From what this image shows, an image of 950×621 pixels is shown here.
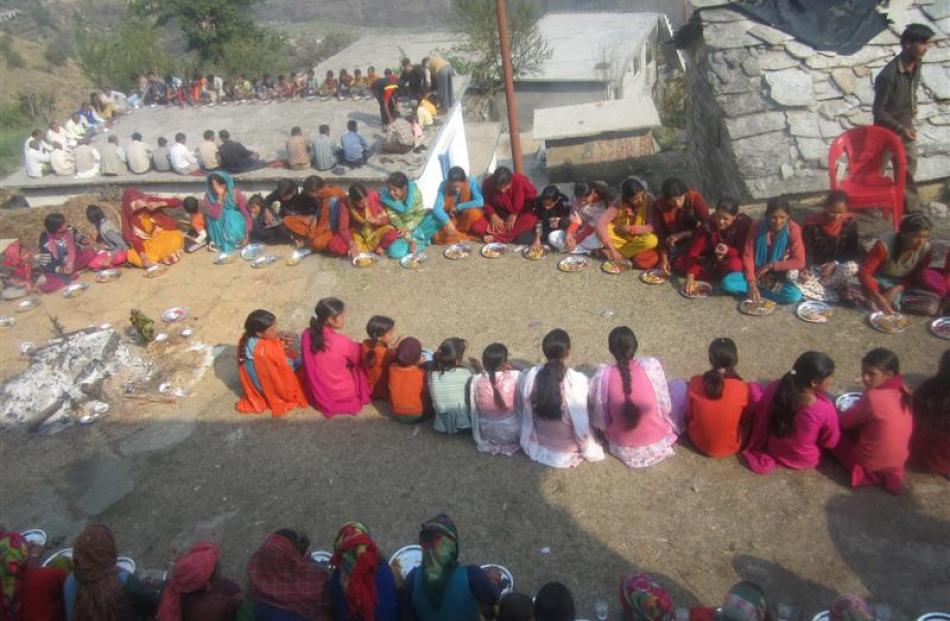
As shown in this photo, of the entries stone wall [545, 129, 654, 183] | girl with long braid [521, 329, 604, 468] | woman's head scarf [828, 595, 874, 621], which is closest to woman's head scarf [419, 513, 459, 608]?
girl with long braid [521, 329, 604, 468]

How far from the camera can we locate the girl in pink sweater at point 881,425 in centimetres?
408

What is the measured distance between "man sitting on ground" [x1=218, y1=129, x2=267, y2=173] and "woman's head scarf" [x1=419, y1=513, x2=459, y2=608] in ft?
33.3

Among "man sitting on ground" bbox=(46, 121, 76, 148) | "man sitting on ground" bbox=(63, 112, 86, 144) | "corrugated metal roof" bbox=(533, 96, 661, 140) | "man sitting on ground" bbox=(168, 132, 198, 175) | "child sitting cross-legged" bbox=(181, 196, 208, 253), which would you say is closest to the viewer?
"child sitting cross-legged" bbox=(181, 196, 208, 253)

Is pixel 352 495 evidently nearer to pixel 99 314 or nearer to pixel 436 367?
pixel 436 367

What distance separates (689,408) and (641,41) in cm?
2572

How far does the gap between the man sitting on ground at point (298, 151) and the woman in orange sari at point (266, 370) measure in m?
6.48

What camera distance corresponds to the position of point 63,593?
385 centimetres

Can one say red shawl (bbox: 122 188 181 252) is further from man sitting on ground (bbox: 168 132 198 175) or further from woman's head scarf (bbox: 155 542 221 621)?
woman's head scarf (bbox: 155 542 221 621)

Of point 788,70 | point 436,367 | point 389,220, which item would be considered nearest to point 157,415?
point 436,367

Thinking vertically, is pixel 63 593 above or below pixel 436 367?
below

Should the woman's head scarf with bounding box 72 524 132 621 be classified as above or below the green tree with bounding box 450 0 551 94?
below

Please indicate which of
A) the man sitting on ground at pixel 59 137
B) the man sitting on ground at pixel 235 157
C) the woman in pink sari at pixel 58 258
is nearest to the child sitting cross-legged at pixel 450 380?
the woman in pink sari at pixel 58 258

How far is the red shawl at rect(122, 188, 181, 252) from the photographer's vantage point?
8656mm

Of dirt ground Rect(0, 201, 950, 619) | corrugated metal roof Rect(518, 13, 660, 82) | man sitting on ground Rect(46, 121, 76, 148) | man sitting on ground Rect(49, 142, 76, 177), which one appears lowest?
dirt ground Rect(0, 201, 950, 619)
